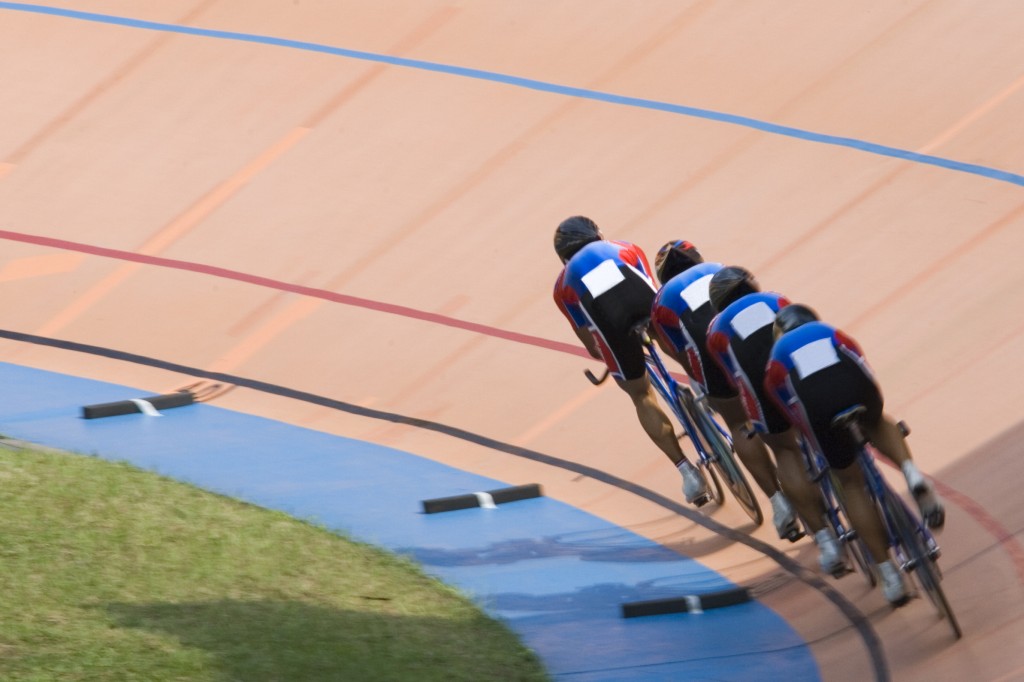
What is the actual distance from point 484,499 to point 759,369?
2.22m

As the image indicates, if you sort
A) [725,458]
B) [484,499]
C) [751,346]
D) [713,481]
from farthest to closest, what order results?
[484,499] → [713,481] → [725,458] → [751,346]

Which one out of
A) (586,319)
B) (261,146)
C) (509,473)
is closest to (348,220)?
(261,146)

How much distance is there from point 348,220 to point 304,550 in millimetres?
3981

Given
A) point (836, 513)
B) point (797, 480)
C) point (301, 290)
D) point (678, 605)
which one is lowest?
point (678, 605)

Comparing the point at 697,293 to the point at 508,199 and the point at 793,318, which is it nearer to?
the point at 793,318

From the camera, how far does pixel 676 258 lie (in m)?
6.79

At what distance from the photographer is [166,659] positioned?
5.43 m

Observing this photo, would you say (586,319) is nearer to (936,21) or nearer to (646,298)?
(646,298)

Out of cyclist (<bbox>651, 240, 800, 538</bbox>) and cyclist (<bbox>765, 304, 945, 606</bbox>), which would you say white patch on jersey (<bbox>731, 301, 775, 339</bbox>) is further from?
cyclist (<bbox>651, 240, 800, 538</bbox>)

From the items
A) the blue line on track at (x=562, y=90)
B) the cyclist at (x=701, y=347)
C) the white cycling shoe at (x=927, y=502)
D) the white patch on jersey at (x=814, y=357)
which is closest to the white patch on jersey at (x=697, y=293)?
the cyclist at (x=701, y=347)

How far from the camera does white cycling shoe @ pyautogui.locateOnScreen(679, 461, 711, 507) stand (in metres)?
7.04

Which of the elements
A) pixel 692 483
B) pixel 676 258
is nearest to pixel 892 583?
pixel 692 483

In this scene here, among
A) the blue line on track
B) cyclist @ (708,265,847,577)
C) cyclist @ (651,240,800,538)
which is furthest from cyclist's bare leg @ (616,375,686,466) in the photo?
the blue line on track

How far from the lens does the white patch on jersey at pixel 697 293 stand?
6449 millimetres
